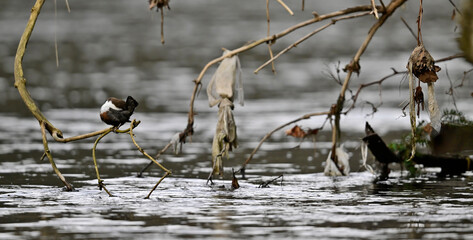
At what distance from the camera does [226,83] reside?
24.4ft

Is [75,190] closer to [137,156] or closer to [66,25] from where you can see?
[137,156]

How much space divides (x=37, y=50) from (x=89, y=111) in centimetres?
968

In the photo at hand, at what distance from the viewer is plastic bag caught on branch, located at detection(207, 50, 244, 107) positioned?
7402 mm

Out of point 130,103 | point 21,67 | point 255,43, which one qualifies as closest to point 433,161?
point 255,43

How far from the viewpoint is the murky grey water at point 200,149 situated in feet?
17.8

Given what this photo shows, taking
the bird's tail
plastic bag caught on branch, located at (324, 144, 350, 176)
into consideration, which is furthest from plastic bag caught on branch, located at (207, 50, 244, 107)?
the bird's tail

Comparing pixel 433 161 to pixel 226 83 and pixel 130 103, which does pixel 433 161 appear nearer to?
pixel 226 83

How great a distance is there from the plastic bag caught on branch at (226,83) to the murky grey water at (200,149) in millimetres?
631

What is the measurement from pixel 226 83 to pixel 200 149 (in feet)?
9.19

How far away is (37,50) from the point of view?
22.9 metres

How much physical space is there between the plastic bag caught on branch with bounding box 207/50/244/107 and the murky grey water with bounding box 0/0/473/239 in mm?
631

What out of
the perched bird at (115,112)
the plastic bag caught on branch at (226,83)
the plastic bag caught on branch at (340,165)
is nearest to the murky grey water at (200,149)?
the plastic bag caught on branch at (340,165)

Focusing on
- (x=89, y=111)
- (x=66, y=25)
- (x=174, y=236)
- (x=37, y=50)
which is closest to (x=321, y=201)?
(x=174, y=236)

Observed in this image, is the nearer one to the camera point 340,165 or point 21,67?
point 21,67
